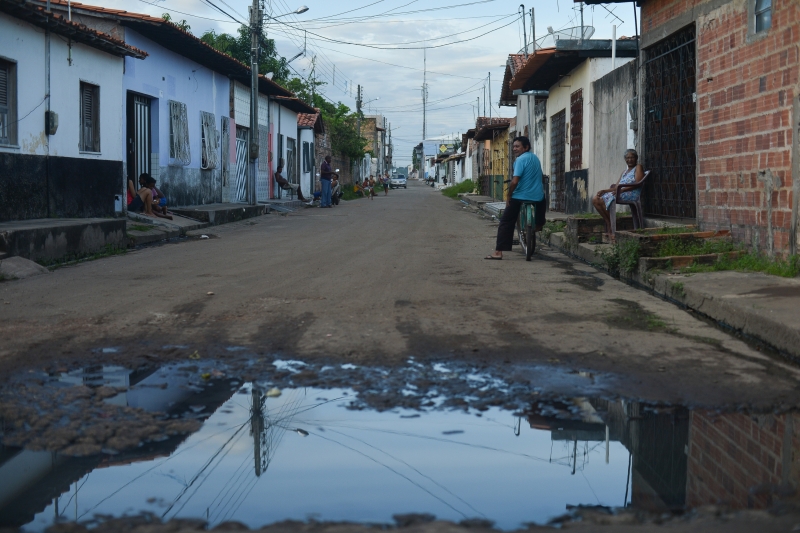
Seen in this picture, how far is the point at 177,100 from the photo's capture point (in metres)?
20.0

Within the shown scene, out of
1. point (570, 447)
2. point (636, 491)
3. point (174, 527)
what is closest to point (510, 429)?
point (570, 447)

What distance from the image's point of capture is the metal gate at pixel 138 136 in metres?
17.6

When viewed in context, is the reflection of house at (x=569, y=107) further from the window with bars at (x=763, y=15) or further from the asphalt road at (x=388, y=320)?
the asphalt road at (x=388, y=320)

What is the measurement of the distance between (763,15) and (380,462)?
291 inches

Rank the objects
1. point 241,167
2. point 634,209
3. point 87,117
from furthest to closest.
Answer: point 241,167, point 87,117, point 634,209

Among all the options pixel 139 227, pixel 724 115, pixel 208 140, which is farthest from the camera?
pixel 208 140

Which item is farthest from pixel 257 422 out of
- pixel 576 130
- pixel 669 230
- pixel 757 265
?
pixel 576 130

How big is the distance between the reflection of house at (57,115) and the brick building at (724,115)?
8838mm

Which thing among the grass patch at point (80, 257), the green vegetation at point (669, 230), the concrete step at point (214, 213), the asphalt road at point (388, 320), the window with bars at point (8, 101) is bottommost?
the asphalt road at point (388, 320)

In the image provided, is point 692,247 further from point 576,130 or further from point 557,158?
point 557,158

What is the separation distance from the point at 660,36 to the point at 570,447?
9748 mm

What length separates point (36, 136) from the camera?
41.2 ft

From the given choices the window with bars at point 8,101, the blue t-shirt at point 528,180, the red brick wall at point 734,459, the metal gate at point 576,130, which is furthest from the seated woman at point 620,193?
the window with bars at point 8,101

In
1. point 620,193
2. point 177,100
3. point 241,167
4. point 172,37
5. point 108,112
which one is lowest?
point 620,193
